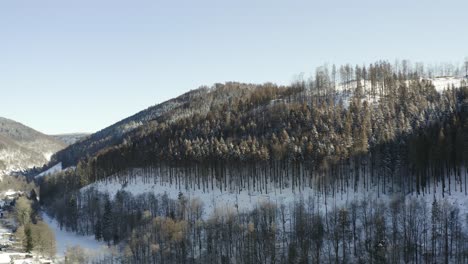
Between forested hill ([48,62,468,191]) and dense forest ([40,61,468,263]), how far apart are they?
1.41 ft

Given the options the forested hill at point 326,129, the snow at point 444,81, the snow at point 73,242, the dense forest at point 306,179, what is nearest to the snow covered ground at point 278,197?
the dense forest at point 306,179

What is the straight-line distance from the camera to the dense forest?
86688mm

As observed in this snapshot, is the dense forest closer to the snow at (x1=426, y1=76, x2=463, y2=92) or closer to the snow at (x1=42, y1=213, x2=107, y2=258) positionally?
the snow at (x1=42, y1=213, x2=107, y2=258)

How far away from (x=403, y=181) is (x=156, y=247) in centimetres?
5821

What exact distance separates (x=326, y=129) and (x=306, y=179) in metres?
19.7

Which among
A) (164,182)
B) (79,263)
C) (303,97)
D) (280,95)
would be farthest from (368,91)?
(79,263)

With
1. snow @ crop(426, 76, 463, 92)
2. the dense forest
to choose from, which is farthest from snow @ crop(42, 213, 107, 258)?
snow @ crop(426, 76, 463, 92)

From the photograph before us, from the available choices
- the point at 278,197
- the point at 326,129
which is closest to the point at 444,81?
the point at 326,129

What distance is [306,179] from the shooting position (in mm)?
118812

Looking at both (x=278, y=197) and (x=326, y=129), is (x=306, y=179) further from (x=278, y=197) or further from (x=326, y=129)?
(x=326, y=129)

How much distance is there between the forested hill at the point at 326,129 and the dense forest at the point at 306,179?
1.41 feet

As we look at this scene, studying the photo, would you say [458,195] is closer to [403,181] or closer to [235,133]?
[403,181]

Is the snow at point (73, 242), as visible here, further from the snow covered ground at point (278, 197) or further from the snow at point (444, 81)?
the snow at point (444, 81)

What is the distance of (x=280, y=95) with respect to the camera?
632 ft
